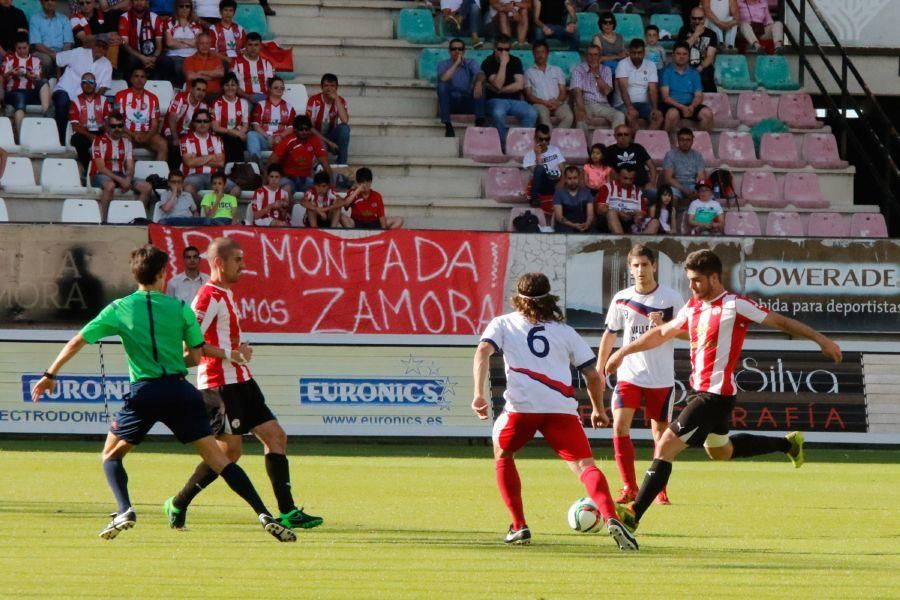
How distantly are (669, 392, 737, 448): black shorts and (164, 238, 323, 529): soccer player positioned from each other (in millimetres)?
2397

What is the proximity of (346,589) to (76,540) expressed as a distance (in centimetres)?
258

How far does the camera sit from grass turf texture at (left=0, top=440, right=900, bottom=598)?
7.85 m

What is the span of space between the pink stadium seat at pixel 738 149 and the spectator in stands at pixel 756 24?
2469mm

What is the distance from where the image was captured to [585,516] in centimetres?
989

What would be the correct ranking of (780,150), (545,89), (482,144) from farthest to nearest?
(780,150), (545,89), (482,144)

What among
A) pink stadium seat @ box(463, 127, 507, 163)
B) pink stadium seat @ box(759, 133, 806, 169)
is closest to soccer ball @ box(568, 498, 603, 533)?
pink stadium seat @ box(463, 127, 507, 163)

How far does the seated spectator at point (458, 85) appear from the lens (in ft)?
78.9

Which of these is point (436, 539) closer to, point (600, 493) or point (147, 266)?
point (600, 493)

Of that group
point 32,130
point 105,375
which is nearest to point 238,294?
point 105,375

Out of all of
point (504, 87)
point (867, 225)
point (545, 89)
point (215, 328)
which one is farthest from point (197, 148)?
point (215, 328)

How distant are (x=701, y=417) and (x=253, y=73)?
1434 cm

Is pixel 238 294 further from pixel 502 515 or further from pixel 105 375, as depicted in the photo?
pixel 502 515

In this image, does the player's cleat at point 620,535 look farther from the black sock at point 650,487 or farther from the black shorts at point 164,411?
the black shorts at point 164,411

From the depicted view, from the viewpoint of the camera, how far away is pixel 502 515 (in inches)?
455
